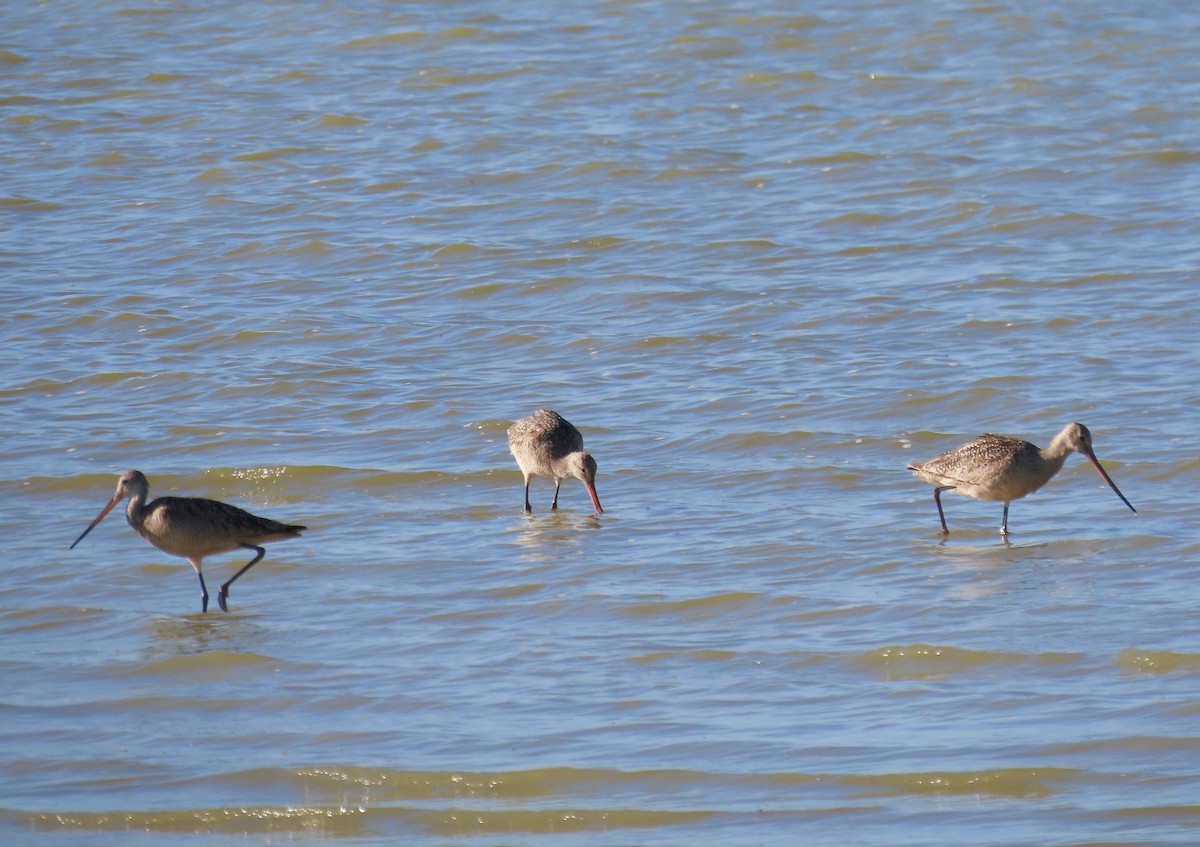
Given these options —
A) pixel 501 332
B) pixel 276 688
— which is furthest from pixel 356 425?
pixel 276 688

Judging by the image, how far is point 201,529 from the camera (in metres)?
7.46

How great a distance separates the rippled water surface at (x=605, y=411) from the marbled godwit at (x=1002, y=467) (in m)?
0.22

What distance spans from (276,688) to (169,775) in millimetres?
784

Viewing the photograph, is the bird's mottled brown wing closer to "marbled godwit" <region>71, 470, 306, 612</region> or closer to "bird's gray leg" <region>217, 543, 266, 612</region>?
"marbled godwit" <region>71, 470, 306, 612</region>

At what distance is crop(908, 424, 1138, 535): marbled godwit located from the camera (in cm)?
822

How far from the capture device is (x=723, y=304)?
1216 cm

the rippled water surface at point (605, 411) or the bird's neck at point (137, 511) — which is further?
the bird's neck at point (137, 511)

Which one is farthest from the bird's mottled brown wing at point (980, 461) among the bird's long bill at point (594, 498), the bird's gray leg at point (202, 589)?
the bird's gray leg at point (202, 589)

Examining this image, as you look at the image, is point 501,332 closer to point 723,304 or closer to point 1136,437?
point 723,304

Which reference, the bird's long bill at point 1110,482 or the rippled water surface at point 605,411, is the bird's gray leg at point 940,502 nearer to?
the rippled water surface at point 605,411

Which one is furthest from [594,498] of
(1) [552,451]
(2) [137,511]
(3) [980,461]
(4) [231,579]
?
(2) [137,511]

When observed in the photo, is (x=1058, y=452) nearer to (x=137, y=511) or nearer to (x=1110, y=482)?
(x=1110, y=482)

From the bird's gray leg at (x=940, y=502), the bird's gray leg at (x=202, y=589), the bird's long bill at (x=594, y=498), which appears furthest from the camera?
the bird's long bill at (x=594, y=498)

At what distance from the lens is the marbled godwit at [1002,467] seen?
822 cm
